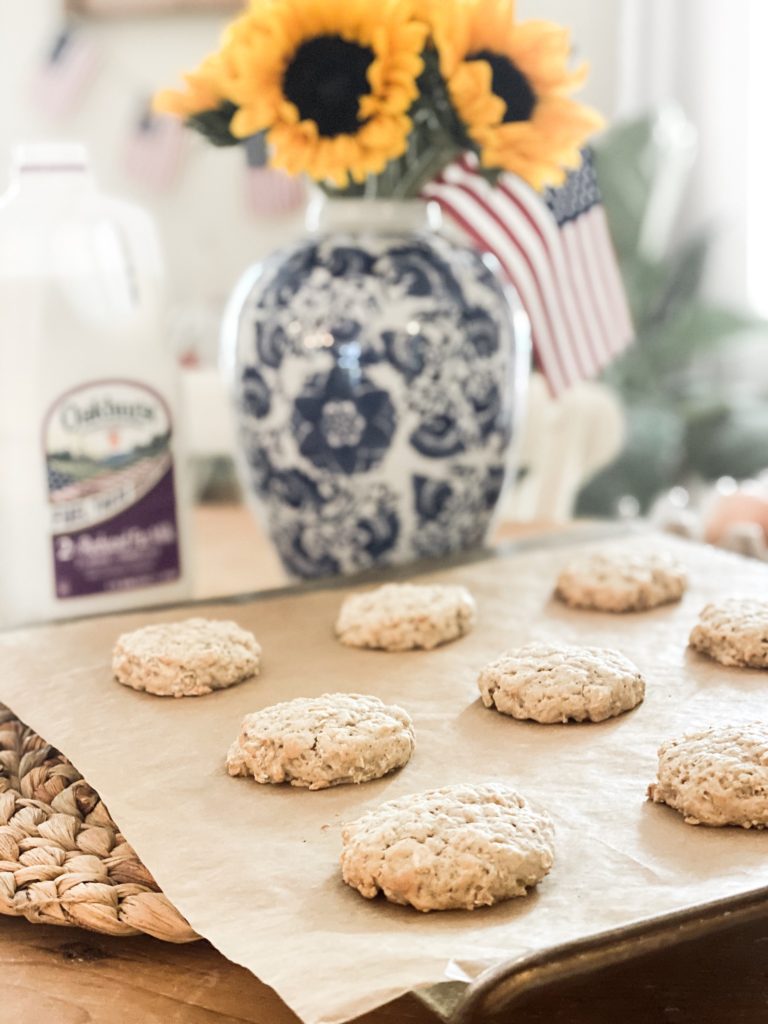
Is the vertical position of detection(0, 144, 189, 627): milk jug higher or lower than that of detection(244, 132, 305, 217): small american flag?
lower

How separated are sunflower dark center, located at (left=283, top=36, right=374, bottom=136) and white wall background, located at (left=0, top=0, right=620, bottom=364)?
107 inches

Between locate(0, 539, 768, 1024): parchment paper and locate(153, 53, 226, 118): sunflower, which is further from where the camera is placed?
locate(153, 53, 226, 118): sunflower

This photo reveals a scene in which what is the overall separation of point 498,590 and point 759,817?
→ 50 centimetres

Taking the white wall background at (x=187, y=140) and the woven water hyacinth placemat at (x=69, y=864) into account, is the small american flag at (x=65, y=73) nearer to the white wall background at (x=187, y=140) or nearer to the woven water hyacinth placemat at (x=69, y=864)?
the white wall background at (x=187, y=140)

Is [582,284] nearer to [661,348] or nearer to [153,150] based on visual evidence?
[661,348]

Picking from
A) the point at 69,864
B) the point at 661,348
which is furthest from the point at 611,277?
the point at 661,348

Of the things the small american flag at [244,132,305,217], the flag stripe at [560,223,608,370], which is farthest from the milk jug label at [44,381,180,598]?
the small american flag at [244,132,305,217]

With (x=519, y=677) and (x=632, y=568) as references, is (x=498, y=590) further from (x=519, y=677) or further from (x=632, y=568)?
(x=519, y=677)

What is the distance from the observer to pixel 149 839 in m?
0.72

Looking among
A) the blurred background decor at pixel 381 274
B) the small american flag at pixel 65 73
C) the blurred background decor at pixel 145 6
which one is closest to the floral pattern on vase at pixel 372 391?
the blurred background decor at pixel 381 274

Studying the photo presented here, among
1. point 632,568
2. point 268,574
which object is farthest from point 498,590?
point 268,574

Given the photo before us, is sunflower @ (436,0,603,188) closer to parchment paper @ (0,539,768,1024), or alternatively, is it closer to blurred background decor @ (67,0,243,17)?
parchment paper @ (0,539,768,1024)

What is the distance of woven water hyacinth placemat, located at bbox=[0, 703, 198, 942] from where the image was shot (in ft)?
2.28

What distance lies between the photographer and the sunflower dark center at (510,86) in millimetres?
1134
